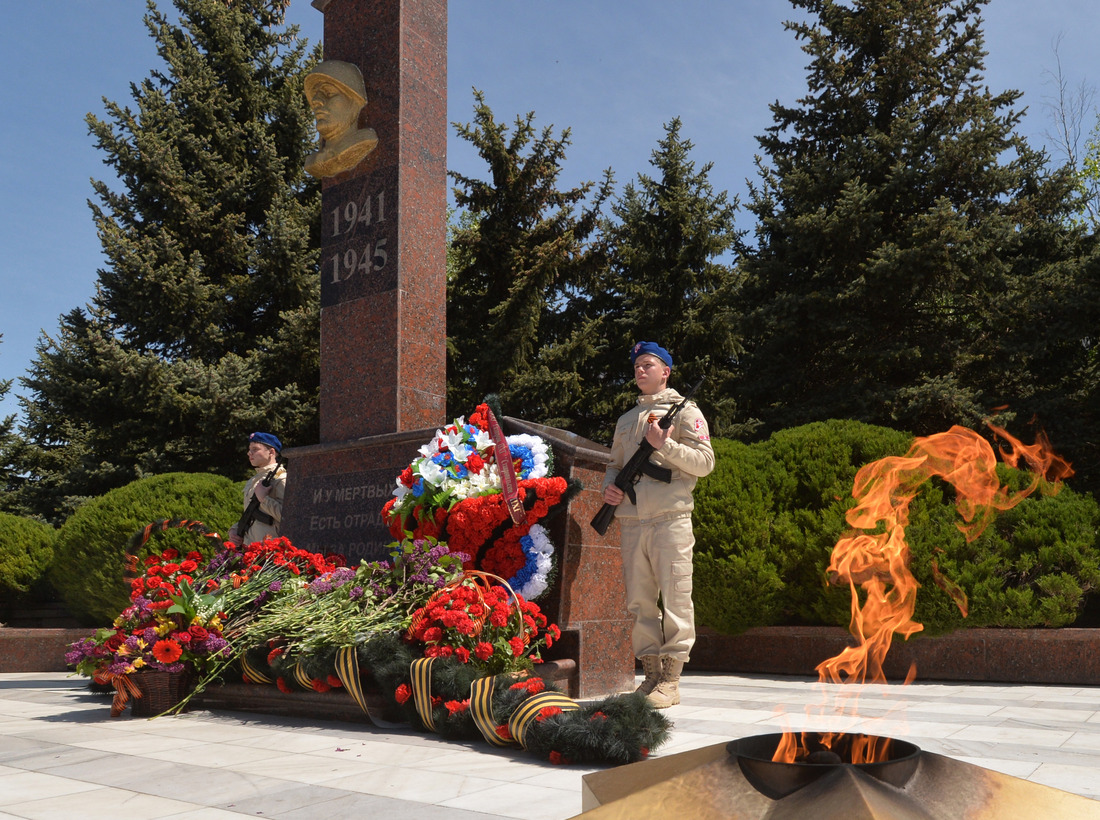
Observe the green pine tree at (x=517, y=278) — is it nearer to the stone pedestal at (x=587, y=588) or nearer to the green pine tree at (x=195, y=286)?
the green pine tree at (x=195, y=286)

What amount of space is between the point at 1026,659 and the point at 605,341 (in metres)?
13.8

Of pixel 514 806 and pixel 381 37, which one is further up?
pixel 381 37

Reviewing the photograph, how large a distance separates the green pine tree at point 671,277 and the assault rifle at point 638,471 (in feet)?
41.1

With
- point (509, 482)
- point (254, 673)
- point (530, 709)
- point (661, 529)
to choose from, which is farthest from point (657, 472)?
point (254, 673)

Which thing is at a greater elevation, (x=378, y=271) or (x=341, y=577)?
(x=378, y=271)

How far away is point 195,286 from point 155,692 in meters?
13.6

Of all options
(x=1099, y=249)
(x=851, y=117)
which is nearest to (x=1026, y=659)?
(x=1099, y=249)

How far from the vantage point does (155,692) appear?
5.84 meters

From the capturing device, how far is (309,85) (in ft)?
27.7

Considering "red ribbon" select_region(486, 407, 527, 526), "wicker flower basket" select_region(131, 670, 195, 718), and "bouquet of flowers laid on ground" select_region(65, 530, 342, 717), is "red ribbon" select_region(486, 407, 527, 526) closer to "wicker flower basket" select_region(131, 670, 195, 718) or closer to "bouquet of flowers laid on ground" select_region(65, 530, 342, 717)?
"bouquet of flowers laid on ground" select_region(65, 530, 342, 717)

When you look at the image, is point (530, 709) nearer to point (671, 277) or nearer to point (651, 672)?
point (651, 672)

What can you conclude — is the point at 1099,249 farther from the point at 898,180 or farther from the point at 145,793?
the point at 145,793

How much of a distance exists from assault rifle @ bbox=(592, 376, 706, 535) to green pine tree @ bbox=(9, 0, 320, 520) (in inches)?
488

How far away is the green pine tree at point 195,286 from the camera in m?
17.0
